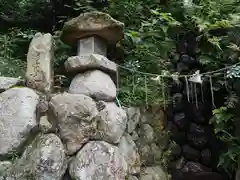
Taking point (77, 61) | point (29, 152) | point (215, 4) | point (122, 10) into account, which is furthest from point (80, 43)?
point (215, 4)

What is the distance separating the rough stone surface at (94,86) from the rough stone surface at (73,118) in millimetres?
115

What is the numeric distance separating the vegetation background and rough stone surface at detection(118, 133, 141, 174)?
35cm

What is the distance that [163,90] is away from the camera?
3.18 metres

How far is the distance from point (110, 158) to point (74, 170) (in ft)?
0.93

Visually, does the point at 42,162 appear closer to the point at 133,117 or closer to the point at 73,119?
the point at 73,119

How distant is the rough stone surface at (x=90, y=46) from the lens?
2688 mm

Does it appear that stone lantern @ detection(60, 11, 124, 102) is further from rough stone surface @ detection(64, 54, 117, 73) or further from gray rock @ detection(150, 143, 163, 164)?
gray rock @ detection(150, 143, 163, 164)

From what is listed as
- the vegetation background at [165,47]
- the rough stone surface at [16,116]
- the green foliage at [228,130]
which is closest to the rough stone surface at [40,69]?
the rough stone surface at [16,116]

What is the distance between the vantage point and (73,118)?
2.30 metres

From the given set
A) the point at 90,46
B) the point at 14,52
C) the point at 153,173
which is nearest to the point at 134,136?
the point at 153,173

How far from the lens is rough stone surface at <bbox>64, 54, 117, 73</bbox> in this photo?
8.39 ft

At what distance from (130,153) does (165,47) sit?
1312 millimetres

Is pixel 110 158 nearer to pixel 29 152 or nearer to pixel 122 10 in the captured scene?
pixel 29 152

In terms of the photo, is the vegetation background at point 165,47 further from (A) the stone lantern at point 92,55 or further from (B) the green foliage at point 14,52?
(A) the stone lantern at point 92,55
